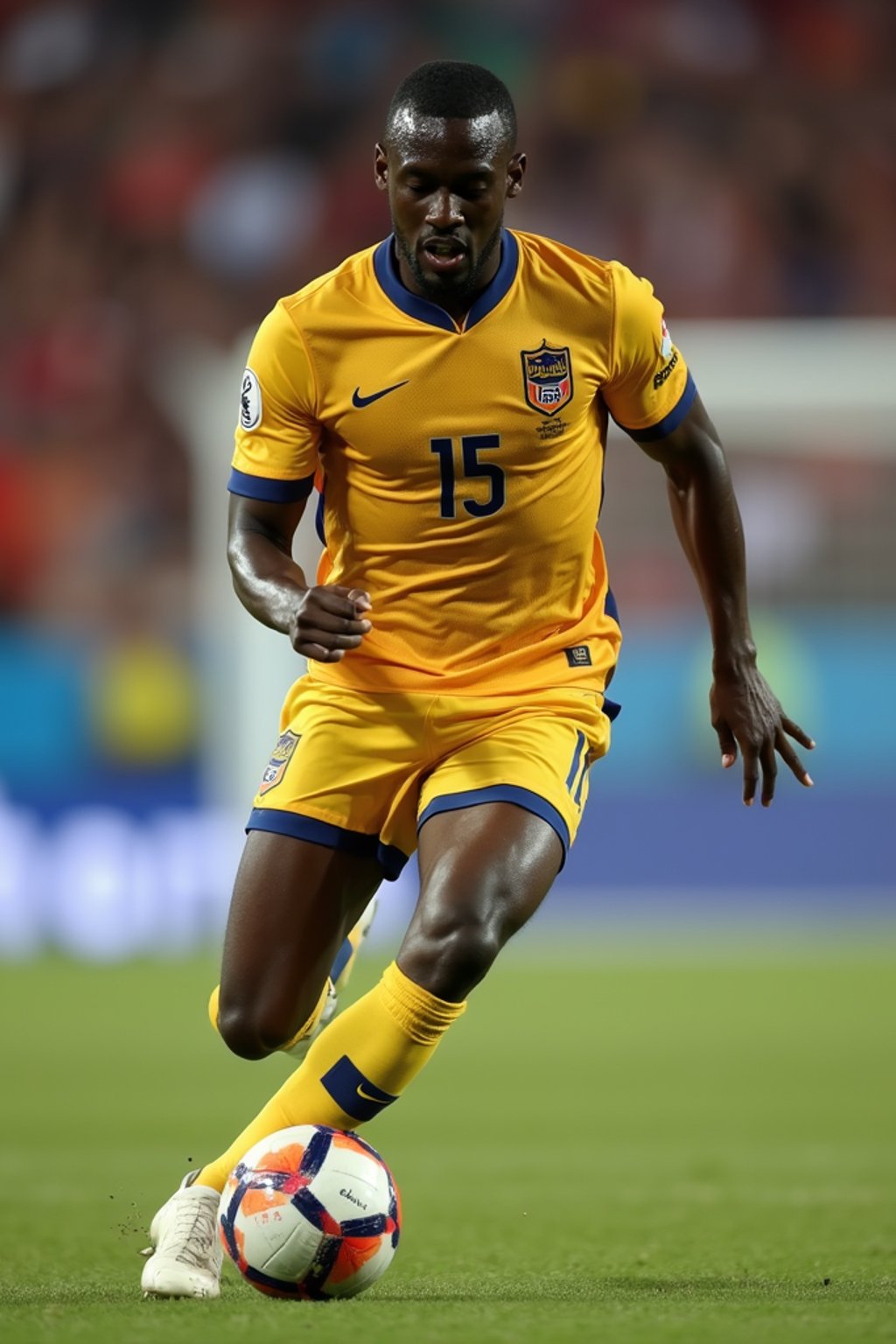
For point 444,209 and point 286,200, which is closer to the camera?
point 444,209

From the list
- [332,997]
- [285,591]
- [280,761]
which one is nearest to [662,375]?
[285,591]

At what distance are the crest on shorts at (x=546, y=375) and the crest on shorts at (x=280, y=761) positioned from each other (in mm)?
891

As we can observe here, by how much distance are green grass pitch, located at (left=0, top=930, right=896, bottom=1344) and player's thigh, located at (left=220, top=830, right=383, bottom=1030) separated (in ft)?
1.98

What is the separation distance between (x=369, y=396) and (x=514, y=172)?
1.85 feet

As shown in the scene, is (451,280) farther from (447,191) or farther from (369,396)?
(369,396)

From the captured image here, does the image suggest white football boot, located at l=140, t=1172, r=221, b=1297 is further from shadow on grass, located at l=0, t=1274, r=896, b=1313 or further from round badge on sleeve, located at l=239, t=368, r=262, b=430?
round badge on sleeve, located at l=239, t=368, r=262, b=430

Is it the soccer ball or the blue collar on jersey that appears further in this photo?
the blue collar on jersey

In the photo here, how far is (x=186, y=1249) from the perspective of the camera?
4.30m

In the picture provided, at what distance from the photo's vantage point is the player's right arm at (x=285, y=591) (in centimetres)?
411

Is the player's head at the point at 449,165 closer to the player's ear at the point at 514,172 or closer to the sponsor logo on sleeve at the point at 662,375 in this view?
the player's ear at the point at 514,172

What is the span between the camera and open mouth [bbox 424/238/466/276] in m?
4.45

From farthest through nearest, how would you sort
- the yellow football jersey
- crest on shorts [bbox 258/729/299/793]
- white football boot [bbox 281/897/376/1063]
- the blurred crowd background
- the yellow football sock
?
the blurred crowd background, white football boot [bbox 281/897/376/1063], crest on shorts [bbox 258/729/299/793], the yellow football jersey, the yellow football sock

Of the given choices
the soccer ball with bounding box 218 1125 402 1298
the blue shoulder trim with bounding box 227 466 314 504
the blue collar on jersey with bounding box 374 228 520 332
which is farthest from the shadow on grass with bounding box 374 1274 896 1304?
the blue collar on jersey with bounding box 374 228 520 332

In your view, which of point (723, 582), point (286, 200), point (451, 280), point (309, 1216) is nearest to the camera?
point (309, 1216)
